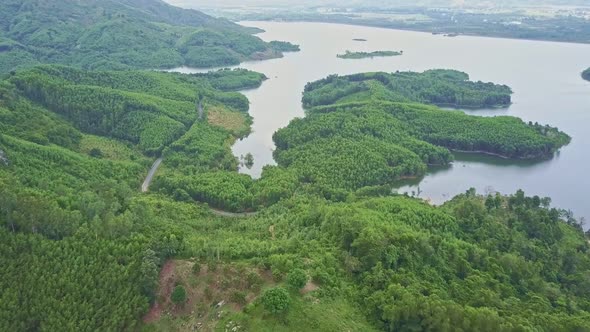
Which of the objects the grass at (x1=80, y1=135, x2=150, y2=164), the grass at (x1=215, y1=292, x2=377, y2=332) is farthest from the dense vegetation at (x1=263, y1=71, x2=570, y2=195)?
the grass at (x1=215, y1=292, x2=377, y2=332)

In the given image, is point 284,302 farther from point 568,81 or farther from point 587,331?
point 568,81

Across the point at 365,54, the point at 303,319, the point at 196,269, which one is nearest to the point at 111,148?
the point at 196,269

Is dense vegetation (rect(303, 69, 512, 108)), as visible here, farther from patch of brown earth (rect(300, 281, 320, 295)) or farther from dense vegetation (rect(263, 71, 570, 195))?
patch of brown earth (rect(300, 281, 320, 295))

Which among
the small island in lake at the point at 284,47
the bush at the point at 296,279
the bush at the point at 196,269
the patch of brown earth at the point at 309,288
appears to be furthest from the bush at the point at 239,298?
the small island in lake at the point at 284,47

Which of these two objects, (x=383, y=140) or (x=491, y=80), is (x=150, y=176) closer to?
(x=383, y=140)

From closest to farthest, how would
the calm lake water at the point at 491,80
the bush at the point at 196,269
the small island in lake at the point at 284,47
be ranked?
the bush at the point at 196,269 < the calm lake water at the point at 491,80 < the small island in lake at the point at 284,47

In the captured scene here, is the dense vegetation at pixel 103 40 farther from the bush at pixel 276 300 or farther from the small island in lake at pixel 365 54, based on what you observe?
the bush at pixel 276 300

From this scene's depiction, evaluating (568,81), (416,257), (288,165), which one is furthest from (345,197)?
(568,81)
